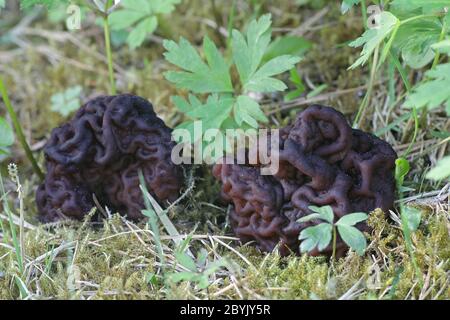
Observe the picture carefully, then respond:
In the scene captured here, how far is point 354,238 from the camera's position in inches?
124

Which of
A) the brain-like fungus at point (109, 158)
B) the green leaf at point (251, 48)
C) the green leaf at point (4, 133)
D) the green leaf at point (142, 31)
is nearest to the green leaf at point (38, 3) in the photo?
the brain-like fungus at point (109, 158)

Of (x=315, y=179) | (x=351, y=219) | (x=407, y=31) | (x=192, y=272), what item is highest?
(x=407, y=31)

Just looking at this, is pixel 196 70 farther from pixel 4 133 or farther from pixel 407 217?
pixel 407 217

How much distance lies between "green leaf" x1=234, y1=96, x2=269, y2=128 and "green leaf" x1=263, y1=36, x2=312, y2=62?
125 cm

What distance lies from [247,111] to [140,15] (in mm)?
1582

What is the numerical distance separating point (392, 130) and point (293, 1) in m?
2.03

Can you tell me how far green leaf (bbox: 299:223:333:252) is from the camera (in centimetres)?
309

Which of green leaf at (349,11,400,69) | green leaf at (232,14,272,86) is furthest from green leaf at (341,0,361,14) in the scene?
green leaf at (232,14,272,86)

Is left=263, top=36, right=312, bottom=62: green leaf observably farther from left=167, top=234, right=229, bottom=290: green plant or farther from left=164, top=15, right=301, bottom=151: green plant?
left=167, top=234, right=229, bottom=290: green plant

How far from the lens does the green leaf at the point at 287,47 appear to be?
4.85 m

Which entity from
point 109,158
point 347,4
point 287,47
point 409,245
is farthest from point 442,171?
point 287,47

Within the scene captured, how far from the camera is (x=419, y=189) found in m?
3.77

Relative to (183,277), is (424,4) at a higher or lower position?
higher
